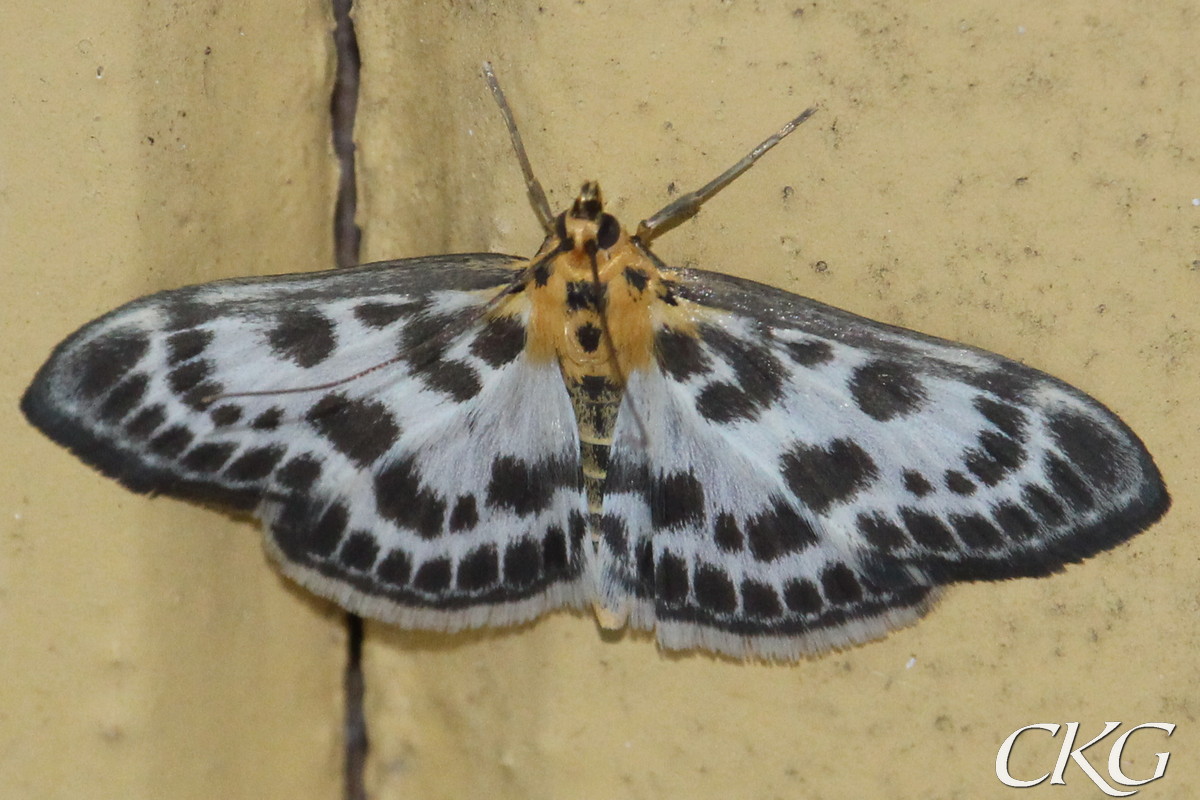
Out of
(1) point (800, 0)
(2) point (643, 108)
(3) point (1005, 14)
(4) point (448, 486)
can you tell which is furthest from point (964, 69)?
(4) point (448, 486)

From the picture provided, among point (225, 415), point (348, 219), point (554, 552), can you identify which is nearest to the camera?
point (225, 415)

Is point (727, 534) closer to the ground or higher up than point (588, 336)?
closer to the ground

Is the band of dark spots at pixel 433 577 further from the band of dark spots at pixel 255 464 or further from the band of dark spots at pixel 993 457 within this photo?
the band of dark spots at pixel 993 457

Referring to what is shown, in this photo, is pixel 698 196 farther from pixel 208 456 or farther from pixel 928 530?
pixel 208 456

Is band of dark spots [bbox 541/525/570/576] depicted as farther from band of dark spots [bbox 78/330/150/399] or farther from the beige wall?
band of dark spots [bbox 78/330/150/399]

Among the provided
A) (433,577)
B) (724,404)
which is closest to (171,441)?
(433,577)

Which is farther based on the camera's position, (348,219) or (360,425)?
(348,219)

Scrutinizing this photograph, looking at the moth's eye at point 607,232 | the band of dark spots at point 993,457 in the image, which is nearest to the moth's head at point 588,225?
the moth's eye at point 607,232

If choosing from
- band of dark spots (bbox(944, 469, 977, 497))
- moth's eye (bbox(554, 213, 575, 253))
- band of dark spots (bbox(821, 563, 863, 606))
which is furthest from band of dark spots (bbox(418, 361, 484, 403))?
band of dark spots (bbox(944, 469, 977, 497))
